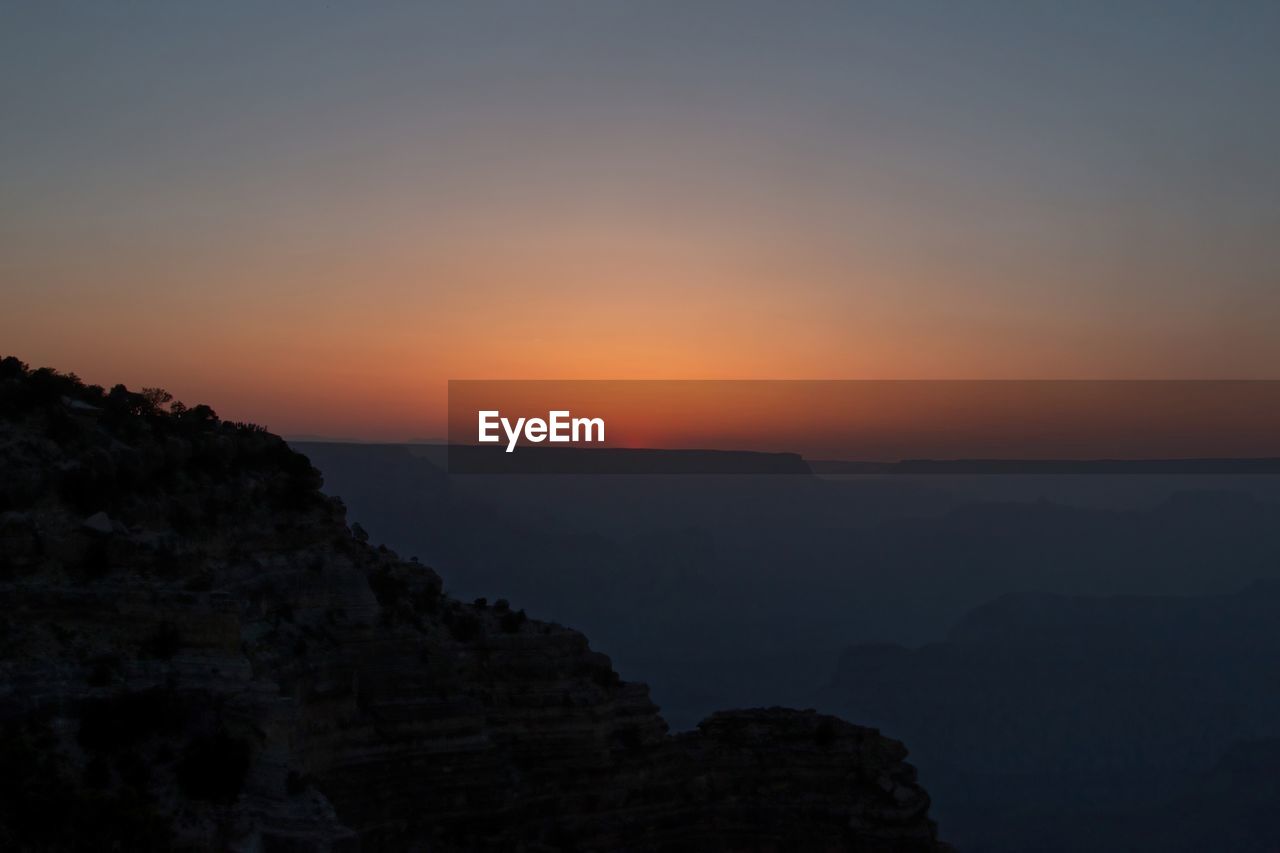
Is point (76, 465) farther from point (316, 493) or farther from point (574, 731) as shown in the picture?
point (574, 731)

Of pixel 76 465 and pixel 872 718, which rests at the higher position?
pixel 76 465

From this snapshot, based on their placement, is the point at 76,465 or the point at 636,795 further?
the point at 636,795

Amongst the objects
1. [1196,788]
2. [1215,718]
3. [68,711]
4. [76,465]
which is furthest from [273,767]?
[1215,718]

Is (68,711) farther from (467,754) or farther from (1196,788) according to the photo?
(1196,788)

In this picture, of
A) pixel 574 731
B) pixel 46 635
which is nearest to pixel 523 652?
pixel 574 731

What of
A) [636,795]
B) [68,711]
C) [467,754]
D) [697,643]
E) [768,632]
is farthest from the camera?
[768,632]

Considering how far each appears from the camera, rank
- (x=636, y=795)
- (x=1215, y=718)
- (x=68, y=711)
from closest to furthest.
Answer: (x=68, y=711) < (x=636, y=795) < (x=1215, y=718)

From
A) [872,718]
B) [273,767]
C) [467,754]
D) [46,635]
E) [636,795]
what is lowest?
[872,718]
